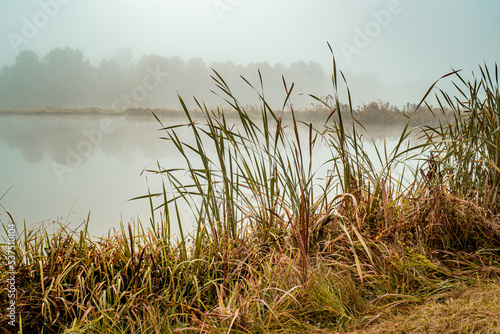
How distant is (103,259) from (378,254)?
1206 millimetres

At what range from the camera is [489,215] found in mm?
1995

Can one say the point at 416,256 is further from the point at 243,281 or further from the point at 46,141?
the point at 46,141

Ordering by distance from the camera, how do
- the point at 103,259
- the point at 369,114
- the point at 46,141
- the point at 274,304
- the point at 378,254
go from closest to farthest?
the point at 274,304
the point at 103,259
the point at 378,254
the point at 46,141
the point at 369,114

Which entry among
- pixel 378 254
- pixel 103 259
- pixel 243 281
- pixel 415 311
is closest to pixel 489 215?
pixel 378 254

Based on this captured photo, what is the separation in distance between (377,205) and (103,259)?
1.39 meters

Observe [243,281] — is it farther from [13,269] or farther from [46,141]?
[46,141]

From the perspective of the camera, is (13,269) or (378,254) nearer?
(13,269)

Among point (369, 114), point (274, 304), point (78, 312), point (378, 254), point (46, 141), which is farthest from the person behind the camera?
point (369, 114)

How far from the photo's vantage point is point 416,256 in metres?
1.68

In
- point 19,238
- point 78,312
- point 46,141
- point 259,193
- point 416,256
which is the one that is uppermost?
point 46,141

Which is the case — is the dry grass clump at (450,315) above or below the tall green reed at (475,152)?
below

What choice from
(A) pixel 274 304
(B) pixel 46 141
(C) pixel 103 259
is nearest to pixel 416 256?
(A) pixel 274 304

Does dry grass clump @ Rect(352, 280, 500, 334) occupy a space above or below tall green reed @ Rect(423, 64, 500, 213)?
below

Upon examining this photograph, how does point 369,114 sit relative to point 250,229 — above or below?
above
